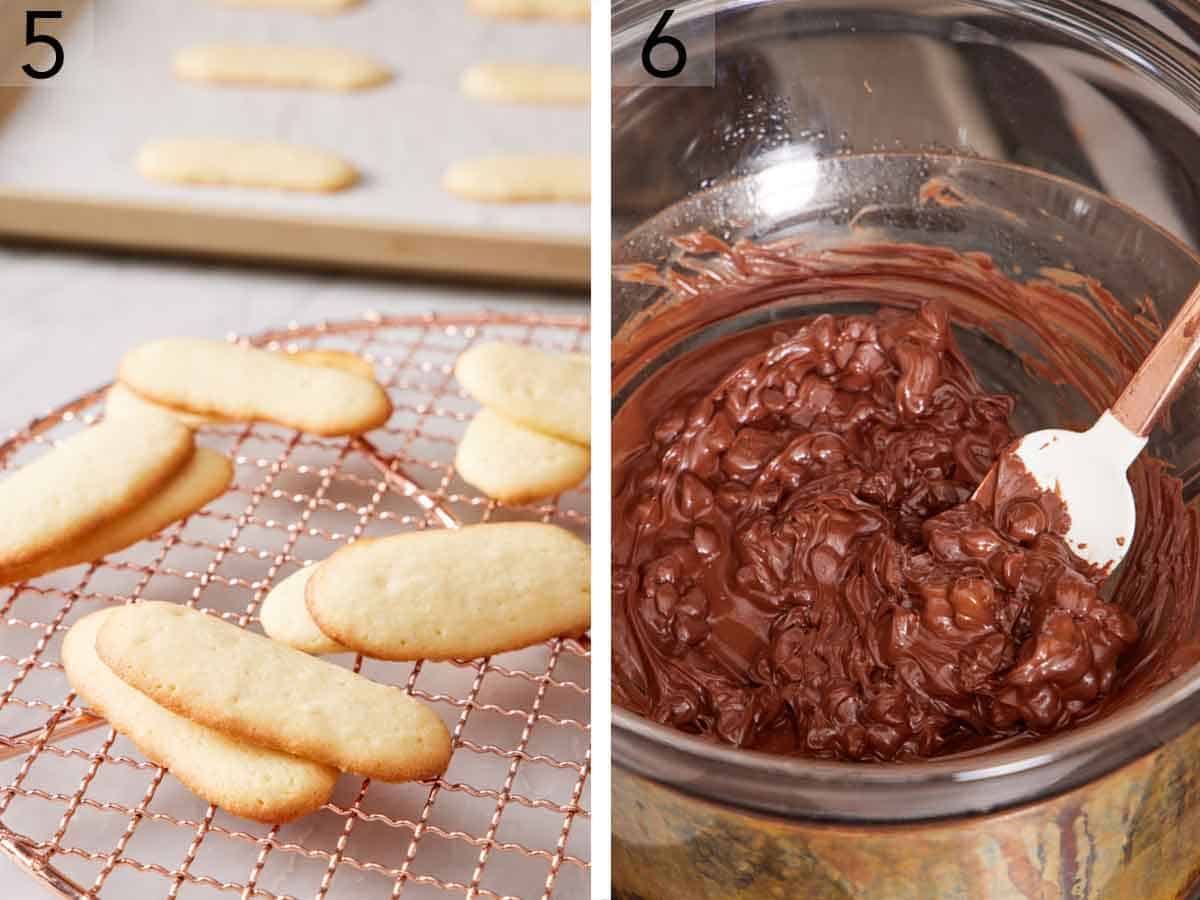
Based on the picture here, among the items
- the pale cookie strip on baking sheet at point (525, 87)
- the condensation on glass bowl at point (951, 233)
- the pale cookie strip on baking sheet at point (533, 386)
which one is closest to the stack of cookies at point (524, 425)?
the pale cookie strip on baking sheet at point (533, 386)

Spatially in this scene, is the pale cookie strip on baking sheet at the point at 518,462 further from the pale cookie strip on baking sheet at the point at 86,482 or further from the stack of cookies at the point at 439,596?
the pale cookie strip on baking sheet at the point at 86,482

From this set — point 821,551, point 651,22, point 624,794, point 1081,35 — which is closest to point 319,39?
point 651,22

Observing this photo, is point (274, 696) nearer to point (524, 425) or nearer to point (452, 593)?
point (452, 593)

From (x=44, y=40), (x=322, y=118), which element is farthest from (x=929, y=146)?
(x=44, y=40)

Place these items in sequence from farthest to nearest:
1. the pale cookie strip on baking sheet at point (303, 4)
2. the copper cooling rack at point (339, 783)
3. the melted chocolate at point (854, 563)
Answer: the pale cookie strip on baking sheet at point (303, 4) < the copper cooling rack at point (339, 783) < the melted chocolate at point (854, 563)

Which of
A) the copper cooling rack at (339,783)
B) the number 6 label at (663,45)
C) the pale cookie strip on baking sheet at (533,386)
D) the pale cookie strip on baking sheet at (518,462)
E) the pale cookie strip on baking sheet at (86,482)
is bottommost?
the copper cooling rack at (339,783)

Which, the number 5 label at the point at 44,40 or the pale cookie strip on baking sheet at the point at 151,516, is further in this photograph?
the number 5 label at the point at 44,40

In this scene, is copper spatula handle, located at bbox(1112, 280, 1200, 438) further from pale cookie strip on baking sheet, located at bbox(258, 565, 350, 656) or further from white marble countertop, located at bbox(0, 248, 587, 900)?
white marble countertop, located at bbox(0, 248, 587, 900)
